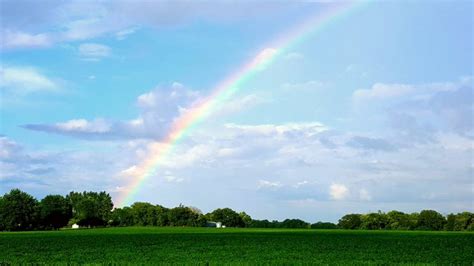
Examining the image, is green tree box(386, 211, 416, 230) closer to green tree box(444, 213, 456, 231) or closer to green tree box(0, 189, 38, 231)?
green tree box(444, 213, 456, 231)

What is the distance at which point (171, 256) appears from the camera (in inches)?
1766

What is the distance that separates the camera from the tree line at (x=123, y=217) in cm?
16675

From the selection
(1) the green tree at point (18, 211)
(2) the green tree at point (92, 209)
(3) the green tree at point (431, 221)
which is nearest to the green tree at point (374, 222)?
(3) the green tree at point (431, 221)

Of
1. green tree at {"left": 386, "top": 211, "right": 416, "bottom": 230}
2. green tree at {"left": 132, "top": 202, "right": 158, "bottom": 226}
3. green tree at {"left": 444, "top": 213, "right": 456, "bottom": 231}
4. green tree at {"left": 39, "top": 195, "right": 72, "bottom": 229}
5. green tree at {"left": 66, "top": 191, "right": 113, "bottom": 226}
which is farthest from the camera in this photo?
green tree at {"left": 132, "top": 202, "right": 158, "bottom": 226}

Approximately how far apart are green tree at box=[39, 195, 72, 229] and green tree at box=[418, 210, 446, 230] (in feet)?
351

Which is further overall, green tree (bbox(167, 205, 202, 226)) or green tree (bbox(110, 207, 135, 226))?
green tree (bbox(110, 207, 135, 226))

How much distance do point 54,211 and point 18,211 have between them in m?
12.0

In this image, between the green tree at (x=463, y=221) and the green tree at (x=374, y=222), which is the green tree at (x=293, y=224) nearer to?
the green tree at (x=374, y=222)

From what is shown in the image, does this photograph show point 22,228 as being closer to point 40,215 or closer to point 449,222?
point 40,215

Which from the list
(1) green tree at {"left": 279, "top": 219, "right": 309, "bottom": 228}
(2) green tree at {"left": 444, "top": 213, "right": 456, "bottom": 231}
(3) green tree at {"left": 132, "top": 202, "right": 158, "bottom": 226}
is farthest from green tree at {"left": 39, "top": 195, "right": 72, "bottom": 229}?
(2) green tree at {"left": 444, "top": 213, "right": 456, "bottom": 231}

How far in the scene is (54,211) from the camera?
17588 cm

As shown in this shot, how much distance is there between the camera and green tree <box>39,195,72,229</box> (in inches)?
6870

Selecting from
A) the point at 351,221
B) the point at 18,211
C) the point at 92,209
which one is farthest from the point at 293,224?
the point at 18,211

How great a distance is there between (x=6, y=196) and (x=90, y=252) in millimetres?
131340
